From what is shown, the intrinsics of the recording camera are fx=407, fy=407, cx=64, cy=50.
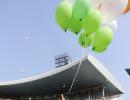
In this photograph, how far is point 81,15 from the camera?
1166 cm

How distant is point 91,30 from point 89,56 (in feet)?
61.4

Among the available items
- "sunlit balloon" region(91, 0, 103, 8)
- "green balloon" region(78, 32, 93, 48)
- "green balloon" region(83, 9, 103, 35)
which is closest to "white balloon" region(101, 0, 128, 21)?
"sunlit balloon" region(91, 0, 103, 8)

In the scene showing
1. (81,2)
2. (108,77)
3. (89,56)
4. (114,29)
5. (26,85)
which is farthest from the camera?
(26,85)

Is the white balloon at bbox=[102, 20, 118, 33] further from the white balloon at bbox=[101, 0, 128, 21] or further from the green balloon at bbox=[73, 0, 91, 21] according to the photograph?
the green balloon at bbox=[73, 0, 91, 21]

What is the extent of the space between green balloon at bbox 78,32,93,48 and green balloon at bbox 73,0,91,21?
0.70 meters

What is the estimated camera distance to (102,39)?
12.1 meters

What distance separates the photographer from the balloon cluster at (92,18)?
1173 centimetres

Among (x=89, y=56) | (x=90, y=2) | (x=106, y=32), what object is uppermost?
(x=89, y=56)

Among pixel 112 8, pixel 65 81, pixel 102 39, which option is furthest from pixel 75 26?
pixel 65 81

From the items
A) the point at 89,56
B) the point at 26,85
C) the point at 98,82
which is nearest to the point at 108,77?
the point at 98,82

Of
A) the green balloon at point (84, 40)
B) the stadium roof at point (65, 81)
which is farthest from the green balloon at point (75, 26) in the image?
the stadium roof at point (65, 81)

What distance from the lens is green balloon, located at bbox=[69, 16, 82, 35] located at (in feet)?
38.8

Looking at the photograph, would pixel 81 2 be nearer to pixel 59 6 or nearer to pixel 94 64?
pixel 59 6

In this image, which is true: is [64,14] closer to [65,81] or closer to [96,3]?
[96,3]
